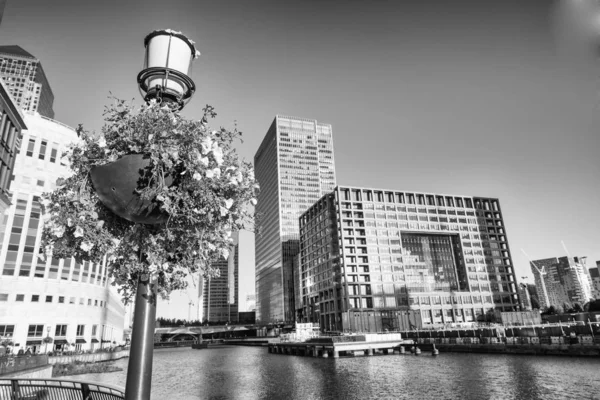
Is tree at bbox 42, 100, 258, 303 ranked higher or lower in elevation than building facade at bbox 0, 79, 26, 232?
lower

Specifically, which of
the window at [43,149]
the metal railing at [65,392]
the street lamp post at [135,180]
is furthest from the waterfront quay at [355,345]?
the street lamp post at [135,180]

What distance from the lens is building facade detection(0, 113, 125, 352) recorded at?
6022 cm

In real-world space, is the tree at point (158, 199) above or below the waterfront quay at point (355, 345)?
above

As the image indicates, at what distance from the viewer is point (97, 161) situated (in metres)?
3.84

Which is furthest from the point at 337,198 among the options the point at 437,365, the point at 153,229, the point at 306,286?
the point at 153,229

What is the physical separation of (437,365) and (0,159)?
56.8 metres

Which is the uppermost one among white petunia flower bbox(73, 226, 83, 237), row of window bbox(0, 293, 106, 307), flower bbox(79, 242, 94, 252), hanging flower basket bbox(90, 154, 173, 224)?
row of window bbox(0, 293, 106, 307)

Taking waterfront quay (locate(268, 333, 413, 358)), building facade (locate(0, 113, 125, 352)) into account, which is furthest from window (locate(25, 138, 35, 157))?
waterfront quay (locate(268, 333, 413, 358))

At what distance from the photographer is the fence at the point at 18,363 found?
21.5 m

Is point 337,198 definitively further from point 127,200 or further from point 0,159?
point 127,200

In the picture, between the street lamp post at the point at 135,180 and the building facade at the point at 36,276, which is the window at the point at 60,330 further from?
the street lamp post at the point at 135,180

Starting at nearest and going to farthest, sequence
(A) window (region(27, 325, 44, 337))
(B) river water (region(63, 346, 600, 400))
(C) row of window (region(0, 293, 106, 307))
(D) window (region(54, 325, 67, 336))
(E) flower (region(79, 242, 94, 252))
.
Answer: (E) flower (region(79, 242, 94, 252)) → (B) river water (region(63, 346, 600, 400)) → (C) row of window (region(0, 293, 106, 307)) → (A) window (region(27, 325, 44, 337)) → (D) window (region(54, 325, 67, 336))

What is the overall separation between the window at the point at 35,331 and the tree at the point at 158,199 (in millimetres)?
75457

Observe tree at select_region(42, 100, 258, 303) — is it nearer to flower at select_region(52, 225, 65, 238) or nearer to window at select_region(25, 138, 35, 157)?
flower at select_region(52, 225, 65, 238)
